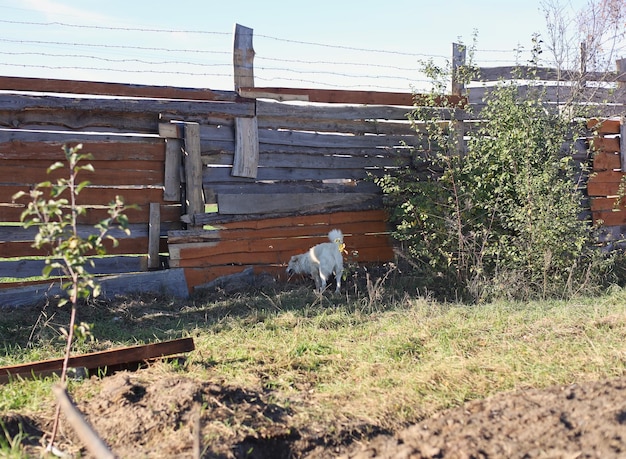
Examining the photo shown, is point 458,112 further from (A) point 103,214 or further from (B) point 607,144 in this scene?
(A) point 103,214

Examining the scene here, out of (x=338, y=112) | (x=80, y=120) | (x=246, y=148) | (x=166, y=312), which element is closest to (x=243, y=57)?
(x=246, y=148)

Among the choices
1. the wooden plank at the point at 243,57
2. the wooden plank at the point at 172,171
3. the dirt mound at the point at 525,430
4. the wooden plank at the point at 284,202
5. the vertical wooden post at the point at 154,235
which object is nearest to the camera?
the dirt mound at the point at 525,430

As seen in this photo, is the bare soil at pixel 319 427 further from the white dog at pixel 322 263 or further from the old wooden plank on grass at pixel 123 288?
the white dog at pixel 322 263

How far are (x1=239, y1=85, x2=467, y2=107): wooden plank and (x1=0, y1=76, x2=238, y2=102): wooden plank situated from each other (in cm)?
42

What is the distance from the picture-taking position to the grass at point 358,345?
4.67 meters

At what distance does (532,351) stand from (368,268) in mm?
4794

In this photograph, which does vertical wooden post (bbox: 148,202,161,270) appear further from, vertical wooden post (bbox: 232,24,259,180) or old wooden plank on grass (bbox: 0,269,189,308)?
vertical wooden post (bbox: 232,24,259,180)

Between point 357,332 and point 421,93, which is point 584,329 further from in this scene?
point 421,93

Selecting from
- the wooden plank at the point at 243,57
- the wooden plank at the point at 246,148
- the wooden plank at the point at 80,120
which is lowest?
the wooden plank at the point at 246,148

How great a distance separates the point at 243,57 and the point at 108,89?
6.40ft

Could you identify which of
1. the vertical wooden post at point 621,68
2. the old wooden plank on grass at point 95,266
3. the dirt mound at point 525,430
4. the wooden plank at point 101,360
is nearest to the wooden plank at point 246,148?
the old wooden plank on grass at point 95,266

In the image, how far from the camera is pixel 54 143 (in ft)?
26.5

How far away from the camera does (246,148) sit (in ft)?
30.1

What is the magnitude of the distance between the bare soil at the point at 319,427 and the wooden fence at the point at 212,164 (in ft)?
13.1
